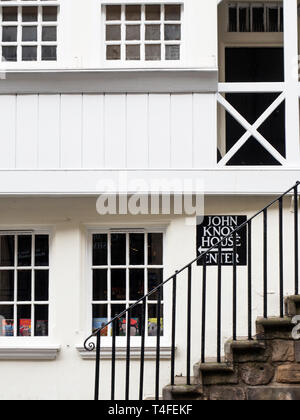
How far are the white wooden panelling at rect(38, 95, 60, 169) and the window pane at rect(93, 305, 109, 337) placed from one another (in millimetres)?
1697

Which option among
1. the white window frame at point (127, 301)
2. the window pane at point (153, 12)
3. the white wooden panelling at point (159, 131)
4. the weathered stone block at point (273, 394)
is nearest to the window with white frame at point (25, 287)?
the white window frame at point (127, 301)

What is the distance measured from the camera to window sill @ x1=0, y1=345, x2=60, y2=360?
8211mm

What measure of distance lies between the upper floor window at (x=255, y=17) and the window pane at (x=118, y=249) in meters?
3.56

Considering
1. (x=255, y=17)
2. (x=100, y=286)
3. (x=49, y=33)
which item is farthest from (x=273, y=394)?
(x=255, y=17)

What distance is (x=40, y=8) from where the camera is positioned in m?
8.59

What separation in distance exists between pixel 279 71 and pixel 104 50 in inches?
115

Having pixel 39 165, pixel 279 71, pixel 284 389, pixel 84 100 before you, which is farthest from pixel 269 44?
pixel 284 389

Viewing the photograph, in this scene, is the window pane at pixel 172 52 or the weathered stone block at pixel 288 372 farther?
the window pane at pixel 172 52

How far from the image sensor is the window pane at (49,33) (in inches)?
340

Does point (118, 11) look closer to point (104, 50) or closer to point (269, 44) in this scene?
point (104, 50)

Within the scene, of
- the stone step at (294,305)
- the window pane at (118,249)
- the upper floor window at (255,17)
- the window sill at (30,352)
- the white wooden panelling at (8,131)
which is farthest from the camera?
the upper floor window at (255,17)

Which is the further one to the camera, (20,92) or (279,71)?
(279,71)

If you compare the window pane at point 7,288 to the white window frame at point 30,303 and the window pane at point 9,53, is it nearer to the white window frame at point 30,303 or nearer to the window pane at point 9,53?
the white window frame at point 30,303

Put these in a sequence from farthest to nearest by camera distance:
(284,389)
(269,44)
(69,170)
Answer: (269,44), (69,170), (284,389)
